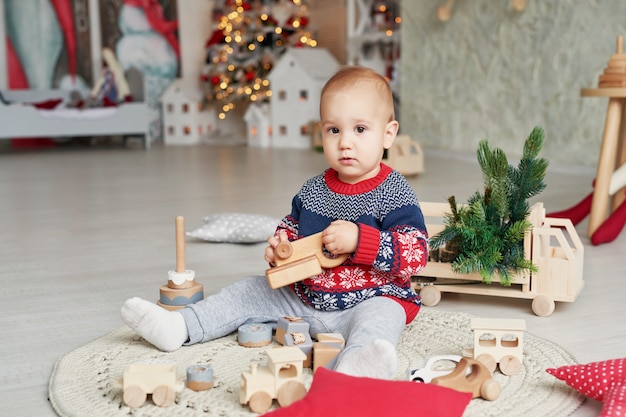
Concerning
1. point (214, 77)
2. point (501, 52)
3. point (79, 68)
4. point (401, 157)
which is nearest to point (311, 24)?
point (214, 77)

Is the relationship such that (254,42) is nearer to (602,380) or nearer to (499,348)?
(499,348)

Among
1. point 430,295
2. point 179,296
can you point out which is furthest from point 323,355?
point 430,295

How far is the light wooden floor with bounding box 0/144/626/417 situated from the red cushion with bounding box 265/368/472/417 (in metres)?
0.26

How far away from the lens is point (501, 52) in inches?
170

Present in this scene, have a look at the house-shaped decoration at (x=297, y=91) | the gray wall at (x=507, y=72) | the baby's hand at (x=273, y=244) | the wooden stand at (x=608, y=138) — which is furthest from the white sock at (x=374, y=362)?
the house-shaped decoration at (x=297, y=91)

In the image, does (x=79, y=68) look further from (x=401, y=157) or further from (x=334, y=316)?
(x=334, y=316)

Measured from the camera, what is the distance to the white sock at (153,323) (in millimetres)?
1251

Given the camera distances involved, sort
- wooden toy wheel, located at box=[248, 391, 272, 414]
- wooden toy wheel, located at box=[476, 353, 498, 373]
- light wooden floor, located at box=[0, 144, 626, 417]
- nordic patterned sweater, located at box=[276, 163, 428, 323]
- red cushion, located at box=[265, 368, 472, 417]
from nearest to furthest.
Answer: red cushion, located at box=[265, 368, 472, 417] → wooden toy wheel, located at box=[248, 391, 272, 414] → wooden toy wheel, located at box=[476, 353, 498, 373] → nordic patterned sweater, located at box=[276, 163, 428, 323] → light wooden floor, located at box=[0, 144, 626, 417]

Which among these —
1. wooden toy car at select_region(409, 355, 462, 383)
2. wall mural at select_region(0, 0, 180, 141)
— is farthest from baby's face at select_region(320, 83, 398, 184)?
wall mural at select_region(0, 0, 180, 141)

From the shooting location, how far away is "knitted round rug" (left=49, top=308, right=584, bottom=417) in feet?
3.53

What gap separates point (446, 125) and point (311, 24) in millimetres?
1975

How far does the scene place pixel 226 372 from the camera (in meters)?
1.22

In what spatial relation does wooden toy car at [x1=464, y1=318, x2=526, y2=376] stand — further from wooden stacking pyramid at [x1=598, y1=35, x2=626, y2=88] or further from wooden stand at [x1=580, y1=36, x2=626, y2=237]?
wooden stacking pyramid at [x1=598, y1=35, x2=626, y2=88]

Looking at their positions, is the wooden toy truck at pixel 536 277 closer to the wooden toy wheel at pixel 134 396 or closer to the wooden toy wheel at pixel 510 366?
the wooden toy wheel at pixel 510 366
